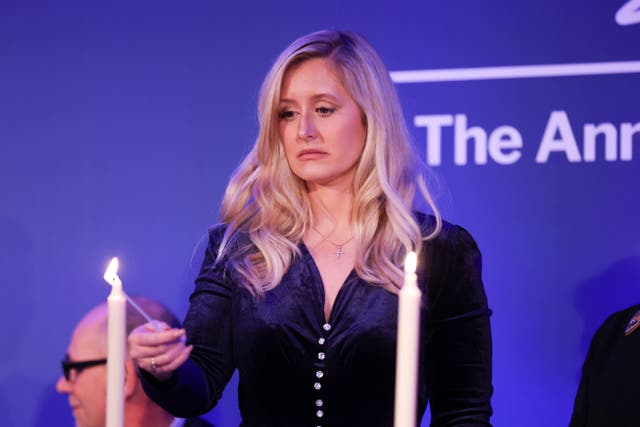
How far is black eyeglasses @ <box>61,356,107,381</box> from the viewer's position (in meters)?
2.71

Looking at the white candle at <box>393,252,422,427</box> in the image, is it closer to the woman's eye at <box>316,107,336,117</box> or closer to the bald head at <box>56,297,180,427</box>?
the woman's eye at <box>316,107,336,117</box>

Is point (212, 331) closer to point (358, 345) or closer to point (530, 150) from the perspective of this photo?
point (358, 345)

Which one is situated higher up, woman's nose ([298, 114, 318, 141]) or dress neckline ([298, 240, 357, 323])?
woman's nose ([298, 114, 318, 141])

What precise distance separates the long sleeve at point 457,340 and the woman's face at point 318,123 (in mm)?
295

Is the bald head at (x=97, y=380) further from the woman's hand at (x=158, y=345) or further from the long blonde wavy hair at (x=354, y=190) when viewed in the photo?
the woman's hand at (x=158, y=345)

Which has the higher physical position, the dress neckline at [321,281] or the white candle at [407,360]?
the dress neckline at [321,281]

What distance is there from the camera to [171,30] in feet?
9.98

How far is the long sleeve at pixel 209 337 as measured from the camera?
1.87 m

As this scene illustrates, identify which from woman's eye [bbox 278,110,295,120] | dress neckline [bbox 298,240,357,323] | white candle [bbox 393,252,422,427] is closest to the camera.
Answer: white candle [bbox 393,252,422,427]

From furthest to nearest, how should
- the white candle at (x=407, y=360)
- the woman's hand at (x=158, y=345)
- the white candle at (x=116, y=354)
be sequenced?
1. the woman's hand at (x=158, y=345)
2. the white candle at (x=116, y=354)
3. the white candle at (x=407, y=360)

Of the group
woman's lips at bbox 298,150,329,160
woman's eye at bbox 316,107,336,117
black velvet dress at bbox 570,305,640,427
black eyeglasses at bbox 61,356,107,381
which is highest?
woman's eye at bbox 316,107,336,117

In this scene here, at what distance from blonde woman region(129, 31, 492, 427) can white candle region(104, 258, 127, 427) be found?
61 cm

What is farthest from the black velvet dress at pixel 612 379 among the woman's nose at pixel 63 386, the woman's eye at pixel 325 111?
the woman's nose at pixel 63 386

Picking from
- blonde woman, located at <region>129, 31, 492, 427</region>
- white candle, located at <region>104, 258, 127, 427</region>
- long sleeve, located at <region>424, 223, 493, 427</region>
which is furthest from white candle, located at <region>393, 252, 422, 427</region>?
long sleeve, located at <region>424, 223, 493, 427</region>
